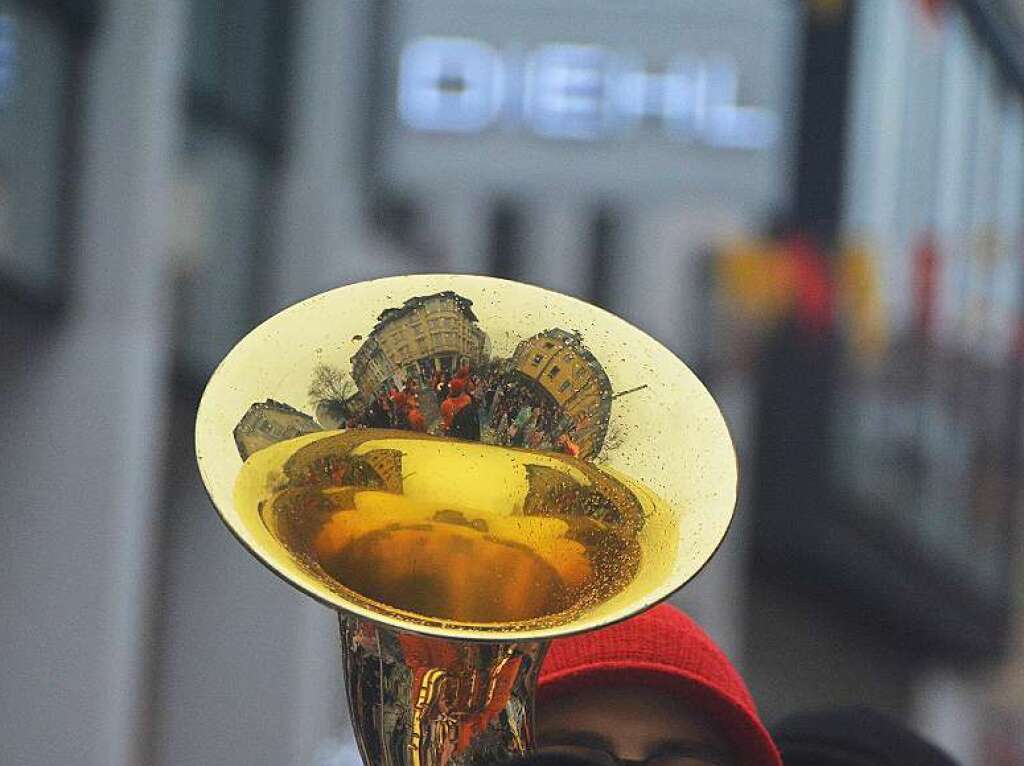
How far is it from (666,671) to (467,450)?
1.09 ft

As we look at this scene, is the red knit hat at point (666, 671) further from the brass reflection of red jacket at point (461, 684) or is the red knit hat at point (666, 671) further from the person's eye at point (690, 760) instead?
the brass reflection of red jacket at point (461, 684)

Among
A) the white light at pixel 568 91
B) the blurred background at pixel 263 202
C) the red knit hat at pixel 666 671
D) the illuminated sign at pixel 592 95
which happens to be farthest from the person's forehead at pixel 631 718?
the white light at pixel 568 91

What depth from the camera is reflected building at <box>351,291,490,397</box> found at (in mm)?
2365

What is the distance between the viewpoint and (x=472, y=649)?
221cm

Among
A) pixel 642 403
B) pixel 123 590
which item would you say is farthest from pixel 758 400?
pixel 642 403

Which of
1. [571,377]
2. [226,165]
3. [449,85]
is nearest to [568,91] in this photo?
[449,85]

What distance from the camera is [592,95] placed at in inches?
423

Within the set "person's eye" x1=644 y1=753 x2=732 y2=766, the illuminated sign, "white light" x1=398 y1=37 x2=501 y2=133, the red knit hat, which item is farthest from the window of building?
"person's eye" x1=644 y1=753 x2=732 y2=766

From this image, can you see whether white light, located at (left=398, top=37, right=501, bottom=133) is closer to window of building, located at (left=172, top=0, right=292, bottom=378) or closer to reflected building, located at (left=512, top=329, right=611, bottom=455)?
window of building, located at (left=172, top=0, right=292, bottom=378)

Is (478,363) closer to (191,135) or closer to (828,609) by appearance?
(191,135)

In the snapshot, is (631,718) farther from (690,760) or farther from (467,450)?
(467,450)

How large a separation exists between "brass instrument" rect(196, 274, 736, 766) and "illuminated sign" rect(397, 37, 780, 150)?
8.22 meters

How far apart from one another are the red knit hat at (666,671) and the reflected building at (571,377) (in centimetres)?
21

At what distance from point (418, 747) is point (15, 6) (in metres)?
6.54
